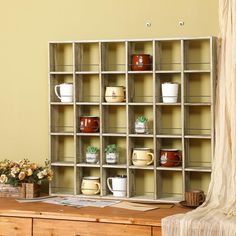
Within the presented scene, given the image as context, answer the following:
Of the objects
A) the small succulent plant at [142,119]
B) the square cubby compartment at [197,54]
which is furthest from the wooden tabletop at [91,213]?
the square cubby compartment at [197,54]

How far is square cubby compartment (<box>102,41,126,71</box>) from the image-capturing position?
3944 millimetres

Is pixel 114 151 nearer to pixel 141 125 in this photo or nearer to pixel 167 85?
pixel 141 125

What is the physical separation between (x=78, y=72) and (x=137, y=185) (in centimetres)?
81

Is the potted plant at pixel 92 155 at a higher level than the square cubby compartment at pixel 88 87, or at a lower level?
lower

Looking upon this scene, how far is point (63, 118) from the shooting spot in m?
4.09

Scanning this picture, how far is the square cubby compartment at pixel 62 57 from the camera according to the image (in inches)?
159

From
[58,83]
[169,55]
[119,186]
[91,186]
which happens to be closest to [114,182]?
[119,186]

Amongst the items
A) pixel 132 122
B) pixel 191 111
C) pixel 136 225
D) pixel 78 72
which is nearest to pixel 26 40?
pixel 78 72

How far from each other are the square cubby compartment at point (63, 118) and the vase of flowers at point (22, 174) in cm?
27

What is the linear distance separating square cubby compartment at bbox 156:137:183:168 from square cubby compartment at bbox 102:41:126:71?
54 cm

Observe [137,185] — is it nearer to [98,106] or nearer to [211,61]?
[98,106]

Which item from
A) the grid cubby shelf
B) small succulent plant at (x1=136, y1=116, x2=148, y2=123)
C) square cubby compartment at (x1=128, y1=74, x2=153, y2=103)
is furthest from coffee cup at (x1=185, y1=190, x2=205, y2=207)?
square cubby compartment at (x1=128, y1=74, x2=153, y2=103)

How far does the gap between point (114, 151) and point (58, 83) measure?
601mm

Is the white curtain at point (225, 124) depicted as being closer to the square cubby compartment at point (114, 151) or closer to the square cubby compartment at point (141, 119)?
the square cubby compartment at point (141, 119)
